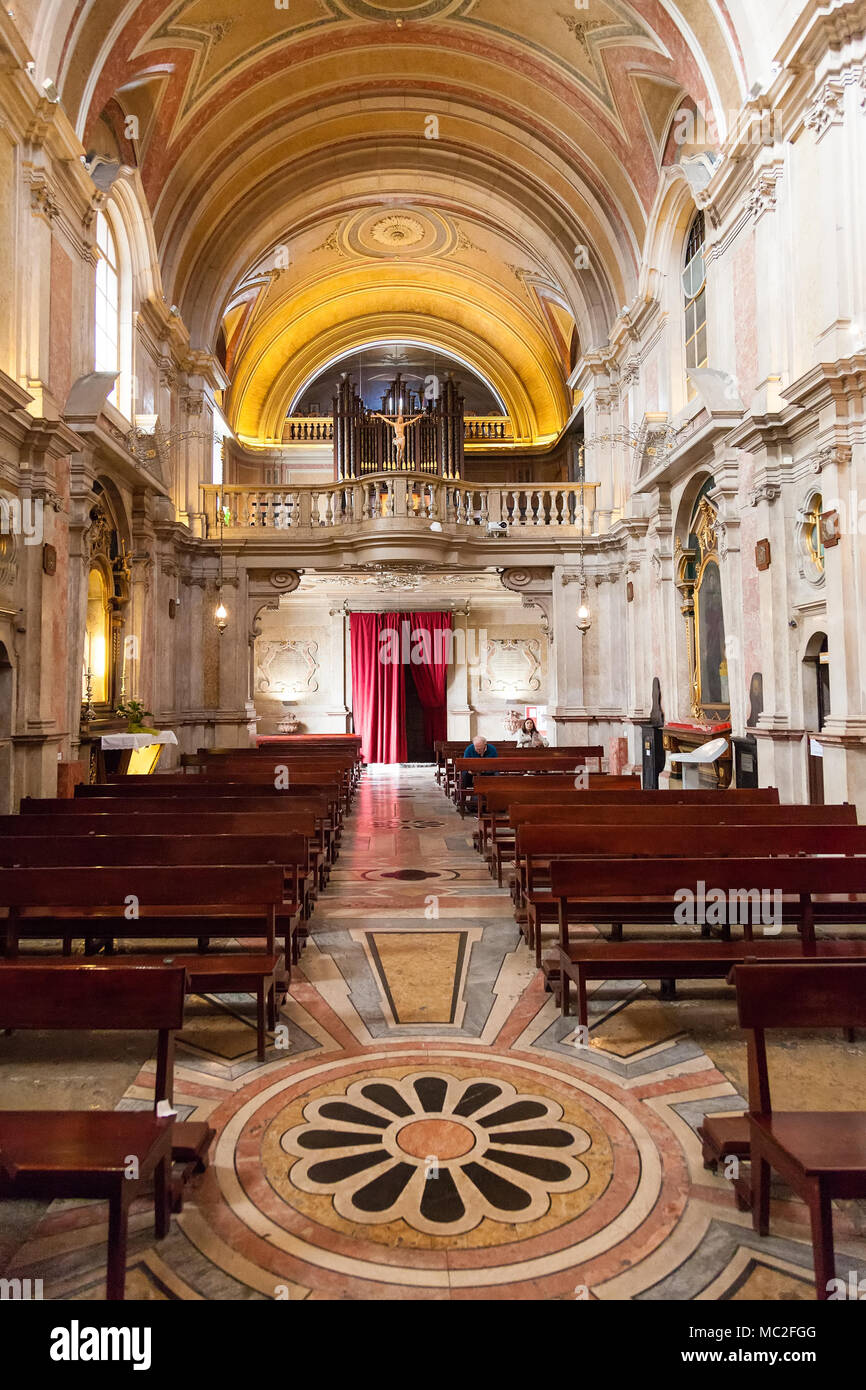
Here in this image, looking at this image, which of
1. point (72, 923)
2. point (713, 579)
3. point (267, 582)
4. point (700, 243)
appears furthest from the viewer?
point (267, 582)

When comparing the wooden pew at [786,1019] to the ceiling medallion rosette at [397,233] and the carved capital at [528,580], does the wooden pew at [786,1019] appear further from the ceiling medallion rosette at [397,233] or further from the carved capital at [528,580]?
the ceiling medallion rosette at [397,233]

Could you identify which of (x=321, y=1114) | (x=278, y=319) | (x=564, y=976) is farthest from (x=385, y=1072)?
(x=278, y=319)

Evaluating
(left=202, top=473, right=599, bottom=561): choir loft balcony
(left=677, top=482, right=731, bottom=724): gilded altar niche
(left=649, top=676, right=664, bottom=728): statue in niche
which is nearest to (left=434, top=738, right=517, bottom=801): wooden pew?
(left=649, top=676, right=664, bottom=728): statue in niche

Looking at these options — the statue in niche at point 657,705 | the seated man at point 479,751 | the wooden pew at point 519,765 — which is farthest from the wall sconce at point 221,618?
the statue in niche at point 657,705

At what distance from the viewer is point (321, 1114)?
3033 millimetres

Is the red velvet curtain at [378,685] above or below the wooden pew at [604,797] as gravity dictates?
above

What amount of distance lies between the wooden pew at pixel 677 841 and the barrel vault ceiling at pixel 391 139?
8.15 meters

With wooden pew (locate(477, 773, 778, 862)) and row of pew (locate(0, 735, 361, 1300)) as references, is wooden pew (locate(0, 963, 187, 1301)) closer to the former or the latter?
row of pew (locate(0, 735, 361, 1300))

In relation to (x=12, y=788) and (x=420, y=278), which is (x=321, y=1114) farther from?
(x=420, y=278)

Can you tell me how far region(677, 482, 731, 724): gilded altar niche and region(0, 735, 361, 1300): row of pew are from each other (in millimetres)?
4881

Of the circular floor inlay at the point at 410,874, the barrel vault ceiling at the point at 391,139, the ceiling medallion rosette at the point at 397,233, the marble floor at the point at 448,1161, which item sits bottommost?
the marble floor at the point at 448,1161

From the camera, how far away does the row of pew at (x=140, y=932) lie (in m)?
2.19
